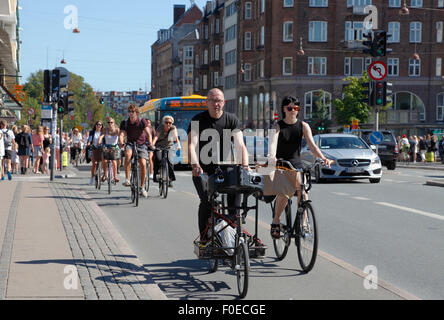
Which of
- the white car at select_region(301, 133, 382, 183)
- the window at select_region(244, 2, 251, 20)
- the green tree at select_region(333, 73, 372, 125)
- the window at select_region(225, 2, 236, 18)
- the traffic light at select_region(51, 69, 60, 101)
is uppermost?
the window at select_region(225, 2, 236, 18)

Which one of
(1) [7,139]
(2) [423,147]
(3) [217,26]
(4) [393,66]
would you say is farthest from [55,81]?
(3) [217,26]

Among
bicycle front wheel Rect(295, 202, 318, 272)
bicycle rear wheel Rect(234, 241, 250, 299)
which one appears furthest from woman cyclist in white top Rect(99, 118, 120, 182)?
bicycle rear wheel Rect(234, 241, 250, 299)

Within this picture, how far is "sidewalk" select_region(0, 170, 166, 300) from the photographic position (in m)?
6.27

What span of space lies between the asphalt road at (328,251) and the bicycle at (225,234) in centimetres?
24

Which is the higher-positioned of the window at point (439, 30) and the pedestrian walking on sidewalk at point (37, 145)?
the window at point (439, 30)

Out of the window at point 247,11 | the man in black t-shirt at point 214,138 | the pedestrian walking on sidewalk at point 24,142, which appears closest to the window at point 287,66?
the window at point 247,11

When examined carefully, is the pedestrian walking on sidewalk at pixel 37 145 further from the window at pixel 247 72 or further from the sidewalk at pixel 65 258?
the window at pixel 247 72

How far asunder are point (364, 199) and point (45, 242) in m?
9.12

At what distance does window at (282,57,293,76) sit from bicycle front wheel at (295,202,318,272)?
62.9m

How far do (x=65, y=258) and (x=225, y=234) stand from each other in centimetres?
176

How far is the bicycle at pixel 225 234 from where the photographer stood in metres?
6.61

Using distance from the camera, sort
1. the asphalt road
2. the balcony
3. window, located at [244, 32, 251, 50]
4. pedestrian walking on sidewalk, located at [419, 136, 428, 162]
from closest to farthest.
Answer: the asphalt road < pedestrian walking on sidewalk, located at [419, 136, 428, 162] < the balcony < window, located at [244, 32, 251, 50]

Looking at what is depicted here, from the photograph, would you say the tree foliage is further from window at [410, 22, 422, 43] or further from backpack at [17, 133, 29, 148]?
backpack at [17, 133, 29, 148]
